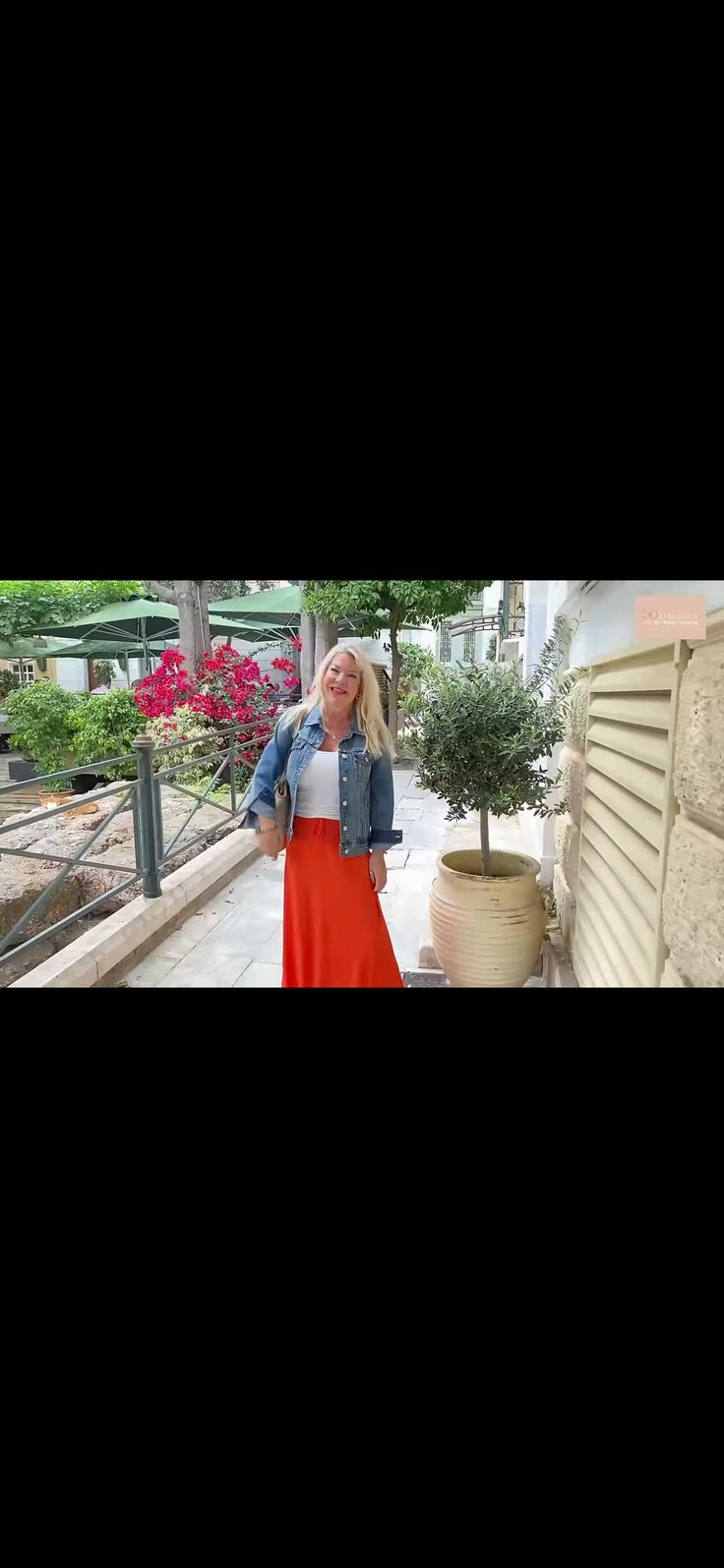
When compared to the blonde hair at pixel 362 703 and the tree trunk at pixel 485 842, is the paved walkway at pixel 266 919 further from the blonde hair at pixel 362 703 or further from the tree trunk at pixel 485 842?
the blonde hair at pixel 362 703

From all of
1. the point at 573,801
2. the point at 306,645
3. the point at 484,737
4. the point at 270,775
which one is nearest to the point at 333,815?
the point at 270,775

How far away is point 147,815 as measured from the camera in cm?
302

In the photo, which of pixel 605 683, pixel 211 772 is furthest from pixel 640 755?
pixel 211 772

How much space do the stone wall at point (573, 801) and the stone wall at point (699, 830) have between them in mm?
986

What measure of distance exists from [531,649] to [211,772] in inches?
74.4

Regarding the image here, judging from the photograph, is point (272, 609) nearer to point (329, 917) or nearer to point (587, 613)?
point (587, 613)

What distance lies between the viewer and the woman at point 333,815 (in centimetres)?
187

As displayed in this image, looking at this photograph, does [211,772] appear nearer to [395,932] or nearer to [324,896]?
[395,932]

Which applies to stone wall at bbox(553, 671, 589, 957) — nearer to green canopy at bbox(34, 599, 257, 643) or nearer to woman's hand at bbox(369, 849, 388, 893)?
woman's hand at bbox(369, 849, 388, 893)

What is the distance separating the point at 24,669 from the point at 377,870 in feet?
7.96

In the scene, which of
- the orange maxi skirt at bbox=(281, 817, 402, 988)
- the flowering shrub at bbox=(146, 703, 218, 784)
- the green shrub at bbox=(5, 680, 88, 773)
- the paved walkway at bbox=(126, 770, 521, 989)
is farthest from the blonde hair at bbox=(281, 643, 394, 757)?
the green shrub at bbox=(5, 680, 88, 773)

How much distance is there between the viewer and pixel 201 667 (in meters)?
4.03

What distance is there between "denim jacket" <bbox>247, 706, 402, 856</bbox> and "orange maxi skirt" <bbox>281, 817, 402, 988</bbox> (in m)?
0.05
